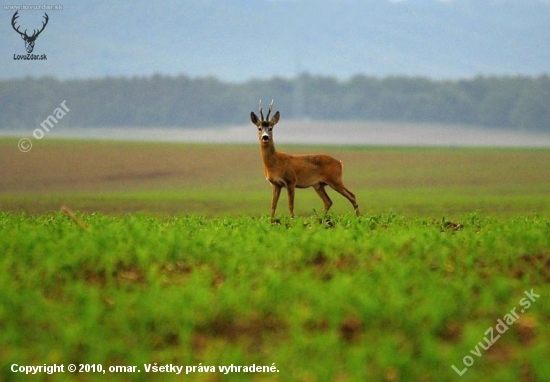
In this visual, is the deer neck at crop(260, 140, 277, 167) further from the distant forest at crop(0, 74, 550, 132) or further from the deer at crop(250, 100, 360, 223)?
the distant forest at crop(0, 74, 550, 132)

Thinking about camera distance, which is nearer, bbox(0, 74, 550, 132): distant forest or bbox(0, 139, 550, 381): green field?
bbox(0, 139, 550, 381): green field

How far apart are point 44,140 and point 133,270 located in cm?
7957

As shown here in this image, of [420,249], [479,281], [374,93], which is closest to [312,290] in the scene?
[479,281]

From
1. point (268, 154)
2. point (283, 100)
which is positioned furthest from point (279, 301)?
point (283, 100)

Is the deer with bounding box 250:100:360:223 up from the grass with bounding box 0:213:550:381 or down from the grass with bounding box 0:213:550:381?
up

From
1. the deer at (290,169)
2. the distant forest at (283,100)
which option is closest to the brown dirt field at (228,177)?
the deer at (290,169)

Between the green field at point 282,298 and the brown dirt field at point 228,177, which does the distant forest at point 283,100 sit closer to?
the brown dirt field at point 228,177

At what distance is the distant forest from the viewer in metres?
121

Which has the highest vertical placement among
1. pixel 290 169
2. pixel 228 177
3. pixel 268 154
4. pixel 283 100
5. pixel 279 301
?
pixel 268 154

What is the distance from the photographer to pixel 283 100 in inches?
5074

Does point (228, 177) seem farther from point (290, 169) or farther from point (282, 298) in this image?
point (282, 298)

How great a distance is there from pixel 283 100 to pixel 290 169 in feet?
363

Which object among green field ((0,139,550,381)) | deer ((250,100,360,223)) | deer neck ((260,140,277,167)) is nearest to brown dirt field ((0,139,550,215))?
deer ((250,100,360,223))

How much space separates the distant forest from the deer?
10095cm
